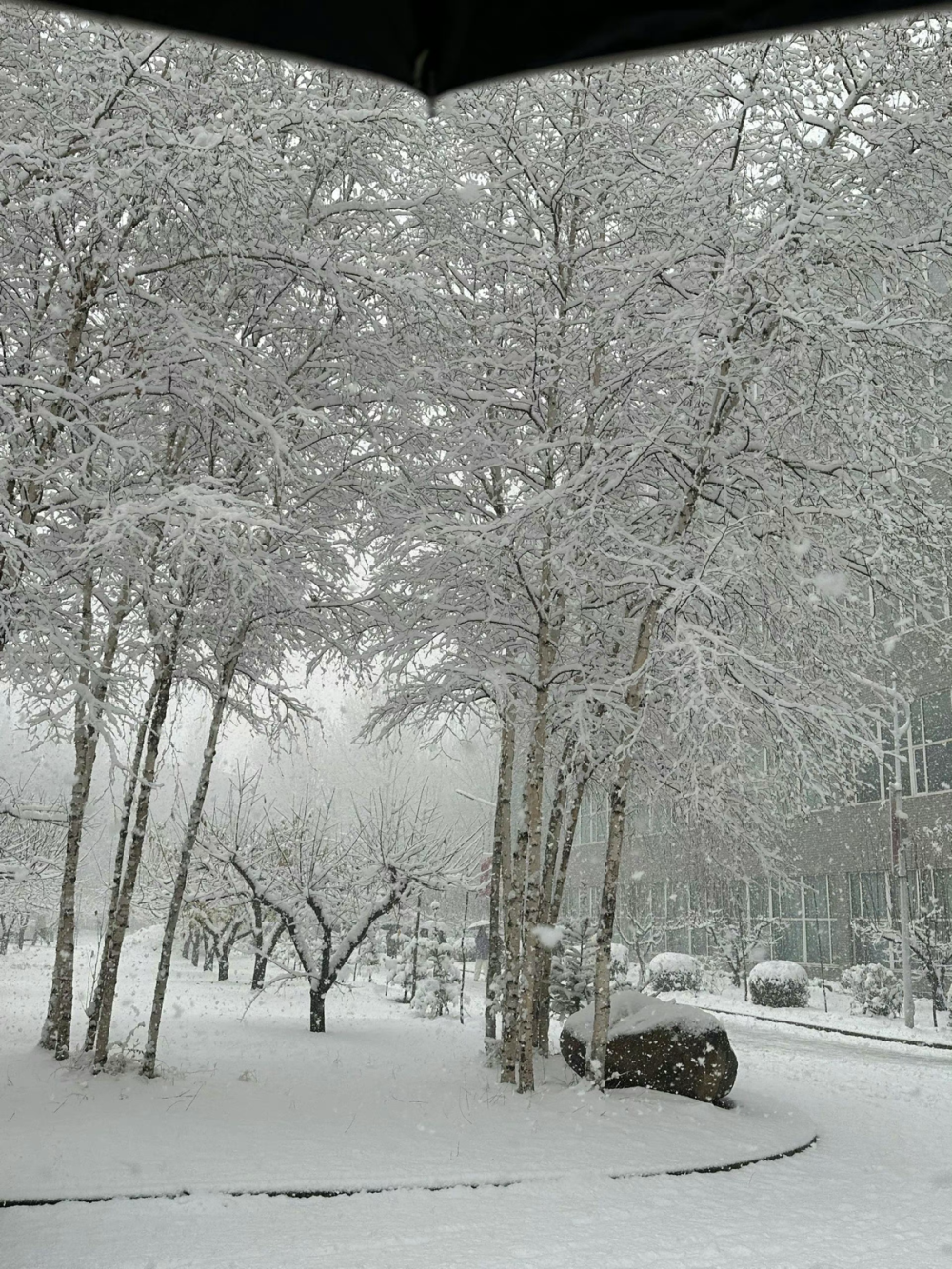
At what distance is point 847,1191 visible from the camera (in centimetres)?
813

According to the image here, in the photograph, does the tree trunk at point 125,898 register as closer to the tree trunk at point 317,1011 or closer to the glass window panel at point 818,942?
the tree trunk at point 317,1011

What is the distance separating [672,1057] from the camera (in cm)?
1094

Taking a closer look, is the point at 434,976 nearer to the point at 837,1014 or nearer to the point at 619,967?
the point at 619,967

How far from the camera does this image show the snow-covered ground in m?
6.13

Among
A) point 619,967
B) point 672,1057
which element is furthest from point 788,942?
point 672,1057

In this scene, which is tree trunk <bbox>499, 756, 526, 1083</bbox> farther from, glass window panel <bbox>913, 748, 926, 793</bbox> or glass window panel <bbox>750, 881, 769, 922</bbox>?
glass window panel <bbox>750, 881, 769, 922</bbox>

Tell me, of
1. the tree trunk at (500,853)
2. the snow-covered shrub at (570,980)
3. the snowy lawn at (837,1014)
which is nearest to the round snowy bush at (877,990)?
the snowy lawn at (837,1014)

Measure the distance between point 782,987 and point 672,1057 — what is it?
59.8 feet

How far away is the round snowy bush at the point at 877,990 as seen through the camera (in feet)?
80.7

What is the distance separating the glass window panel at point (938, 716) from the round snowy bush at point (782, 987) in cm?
741

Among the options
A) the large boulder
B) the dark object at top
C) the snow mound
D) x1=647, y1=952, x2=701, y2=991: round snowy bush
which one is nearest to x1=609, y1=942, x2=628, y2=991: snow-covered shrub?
x1=647, y1=952, x2=701, y2=991: round snowy bush

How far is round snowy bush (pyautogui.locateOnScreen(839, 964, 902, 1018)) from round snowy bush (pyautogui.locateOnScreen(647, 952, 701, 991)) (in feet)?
16.0

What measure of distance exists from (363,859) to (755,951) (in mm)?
17663

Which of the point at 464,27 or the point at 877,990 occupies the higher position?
the point at 464,27
